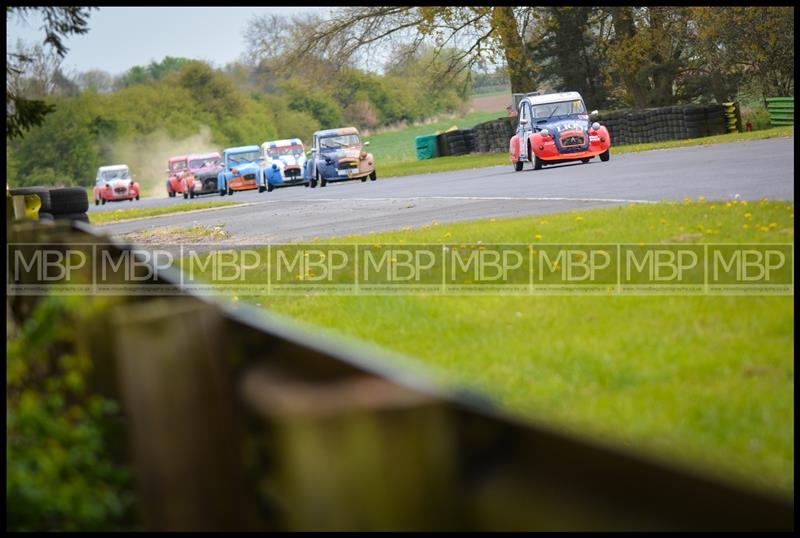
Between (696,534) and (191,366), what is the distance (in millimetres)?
1349

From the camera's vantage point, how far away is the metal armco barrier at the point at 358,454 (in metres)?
1.73

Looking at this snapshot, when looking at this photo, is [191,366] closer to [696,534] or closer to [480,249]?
[696,534]

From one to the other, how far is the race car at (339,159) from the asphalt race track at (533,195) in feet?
43.0

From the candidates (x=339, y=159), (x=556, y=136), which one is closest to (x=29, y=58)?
(x=556, y=136)

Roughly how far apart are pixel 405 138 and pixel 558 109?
5684 cm

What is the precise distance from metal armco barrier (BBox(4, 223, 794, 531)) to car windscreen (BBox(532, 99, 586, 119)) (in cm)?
2944

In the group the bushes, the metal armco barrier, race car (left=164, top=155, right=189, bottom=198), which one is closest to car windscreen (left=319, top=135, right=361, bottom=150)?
race car (left=164, top=155, right=189, bottom=198)

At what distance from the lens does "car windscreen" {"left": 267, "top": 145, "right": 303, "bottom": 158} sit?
4584cm

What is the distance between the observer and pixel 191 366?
8.72ft

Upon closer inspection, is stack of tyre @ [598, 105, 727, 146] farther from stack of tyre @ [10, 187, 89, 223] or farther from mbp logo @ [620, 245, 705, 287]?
mbp logo @ [620, 245, 705, 287]

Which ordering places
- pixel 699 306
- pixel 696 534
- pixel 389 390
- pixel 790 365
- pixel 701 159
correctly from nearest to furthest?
A: pixel 696 534
pixel 389 390
pixel 790 365
pixel 699 306
pixel 701 159

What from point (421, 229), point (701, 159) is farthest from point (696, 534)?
point (701, 159)

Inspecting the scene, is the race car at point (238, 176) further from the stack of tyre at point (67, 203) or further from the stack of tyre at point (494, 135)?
the stack of tyre at point (67, 203)

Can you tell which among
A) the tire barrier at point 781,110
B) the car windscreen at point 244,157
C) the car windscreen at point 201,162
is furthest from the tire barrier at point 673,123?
the car windscreen at point 201,162
